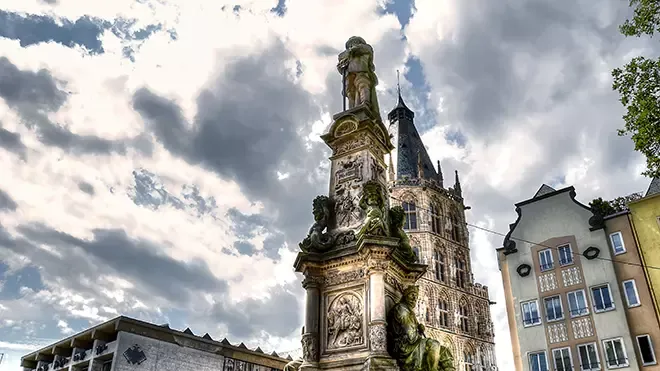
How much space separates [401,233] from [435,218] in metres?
57.8

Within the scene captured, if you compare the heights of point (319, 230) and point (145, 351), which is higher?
point (319, 230)

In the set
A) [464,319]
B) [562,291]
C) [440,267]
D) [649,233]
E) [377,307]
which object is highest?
[440,267]

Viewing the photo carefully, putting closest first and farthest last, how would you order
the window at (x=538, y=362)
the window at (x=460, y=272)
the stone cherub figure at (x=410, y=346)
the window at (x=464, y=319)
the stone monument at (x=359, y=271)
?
the stone cherub figure at (x=410, y=346) → the stone monument at (x=359, y=271) → the window at (x=538, y=362) → the window at (x=464, y=319) → the window at (x=460, y=272)

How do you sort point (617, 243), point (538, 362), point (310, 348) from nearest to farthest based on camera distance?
point (310, 348)
point (617, 243)
point (538, 362)

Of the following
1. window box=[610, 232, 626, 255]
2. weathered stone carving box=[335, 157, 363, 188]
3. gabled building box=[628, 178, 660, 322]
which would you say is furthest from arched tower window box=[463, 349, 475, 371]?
weathered stone carving box=[335, 157, 363, 188]

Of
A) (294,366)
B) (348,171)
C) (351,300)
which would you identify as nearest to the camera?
(294,366)

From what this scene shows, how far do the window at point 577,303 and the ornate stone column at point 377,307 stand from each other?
1937 cm

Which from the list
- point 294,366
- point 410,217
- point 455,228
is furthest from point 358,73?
point 455,228

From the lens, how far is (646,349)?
74.9 ft

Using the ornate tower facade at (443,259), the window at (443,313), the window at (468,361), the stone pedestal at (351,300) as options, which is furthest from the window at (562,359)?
the window at (468,361)

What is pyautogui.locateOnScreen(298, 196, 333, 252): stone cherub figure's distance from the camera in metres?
11.3

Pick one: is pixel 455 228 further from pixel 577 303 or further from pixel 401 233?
pixel 401 233

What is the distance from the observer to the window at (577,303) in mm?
25172

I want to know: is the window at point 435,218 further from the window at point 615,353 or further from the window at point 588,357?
the window at point 615,353
